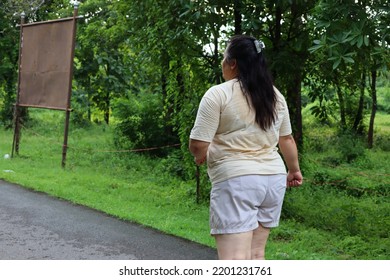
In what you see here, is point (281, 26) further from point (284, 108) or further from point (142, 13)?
point (284, 108)

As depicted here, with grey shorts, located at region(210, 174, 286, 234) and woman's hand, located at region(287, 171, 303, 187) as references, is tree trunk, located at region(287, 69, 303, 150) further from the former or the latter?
grey shorts, located at region(210, 174, 286, 234)

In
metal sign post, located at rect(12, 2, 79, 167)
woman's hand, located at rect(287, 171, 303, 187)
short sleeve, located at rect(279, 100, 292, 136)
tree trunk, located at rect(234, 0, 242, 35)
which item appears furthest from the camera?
metal sign post, located at rect(12, 2, 79, 167)

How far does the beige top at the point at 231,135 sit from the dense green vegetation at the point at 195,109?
2.11 meters

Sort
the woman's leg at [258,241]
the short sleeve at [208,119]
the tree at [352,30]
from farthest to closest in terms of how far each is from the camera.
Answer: the tree at [352,30]
the woman's leg at [258,241]
the short sleeve at [208,119]

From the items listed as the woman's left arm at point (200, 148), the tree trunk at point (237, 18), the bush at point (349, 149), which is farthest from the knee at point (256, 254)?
the bush at point (349, 149)

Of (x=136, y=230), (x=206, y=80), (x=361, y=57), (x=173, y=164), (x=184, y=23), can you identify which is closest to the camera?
(x=361, y=57)

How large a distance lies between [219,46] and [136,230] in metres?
3.14

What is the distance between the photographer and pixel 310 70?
8641 mm

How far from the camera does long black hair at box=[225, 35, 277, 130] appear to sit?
11.8 feet

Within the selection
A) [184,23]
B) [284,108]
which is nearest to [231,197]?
[284,108]

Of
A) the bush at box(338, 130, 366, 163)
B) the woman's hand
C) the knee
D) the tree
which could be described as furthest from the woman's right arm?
the bush at box(338, 130, 366, 163)

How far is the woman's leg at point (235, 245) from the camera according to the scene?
3.54 metres

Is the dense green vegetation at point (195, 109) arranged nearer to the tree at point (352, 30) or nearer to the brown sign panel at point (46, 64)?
the tree at point (352, 30)

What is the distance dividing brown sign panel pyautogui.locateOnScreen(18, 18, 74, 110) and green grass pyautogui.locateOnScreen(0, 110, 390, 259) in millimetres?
1390
